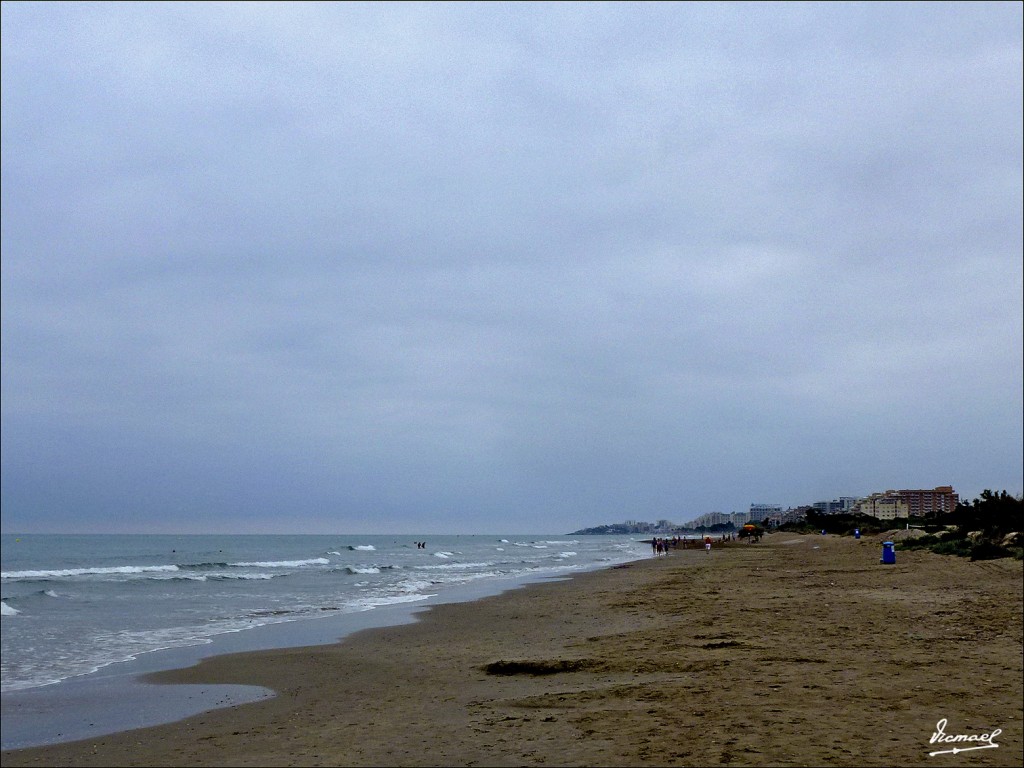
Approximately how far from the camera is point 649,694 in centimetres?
945

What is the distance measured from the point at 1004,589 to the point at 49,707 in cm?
1877

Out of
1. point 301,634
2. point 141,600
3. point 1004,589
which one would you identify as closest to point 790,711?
point 1004,589

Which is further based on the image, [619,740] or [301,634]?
[301,634]

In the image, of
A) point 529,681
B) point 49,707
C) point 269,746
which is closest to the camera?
point 269,746

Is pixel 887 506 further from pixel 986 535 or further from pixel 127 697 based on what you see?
pixel 127 697

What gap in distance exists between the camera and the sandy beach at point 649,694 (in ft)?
23.9

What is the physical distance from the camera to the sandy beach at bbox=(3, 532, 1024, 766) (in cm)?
729

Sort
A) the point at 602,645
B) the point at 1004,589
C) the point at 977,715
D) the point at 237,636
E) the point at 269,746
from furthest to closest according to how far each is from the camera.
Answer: the point at 237,636 < the point at 1004,589 < the point at 602,645 < the point at 269,746 < the point at 977,715

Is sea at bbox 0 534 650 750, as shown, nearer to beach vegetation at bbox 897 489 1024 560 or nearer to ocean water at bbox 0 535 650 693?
ocean water at bbox 0 535 650 693

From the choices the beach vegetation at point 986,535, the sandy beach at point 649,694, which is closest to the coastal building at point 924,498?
the beach vegetation at point 986,535

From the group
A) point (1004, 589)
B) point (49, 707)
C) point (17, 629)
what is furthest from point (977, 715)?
point (17, 629)

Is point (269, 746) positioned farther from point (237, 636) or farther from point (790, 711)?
point (237, 636)

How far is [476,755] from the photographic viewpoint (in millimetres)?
7617

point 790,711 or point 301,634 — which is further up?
point 790,711
